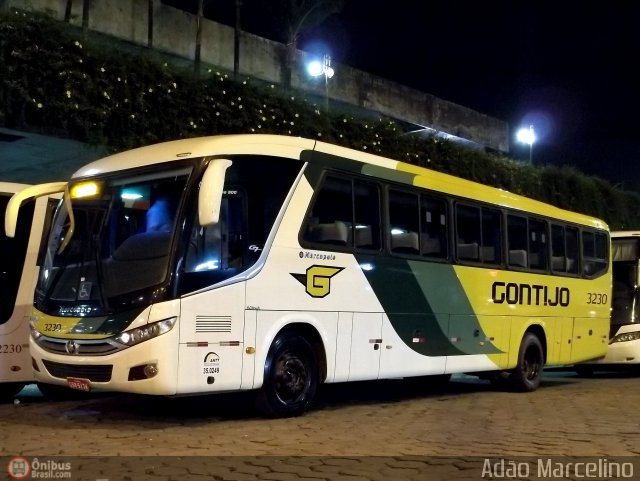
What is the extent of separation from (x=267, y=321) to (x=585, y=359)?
8596mm

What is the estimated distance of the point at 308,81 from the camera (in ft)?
81.7

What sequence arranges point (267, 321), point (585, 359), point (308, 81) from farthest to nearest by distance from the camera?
point (308, 81), point (585, 359), point (267, 321)

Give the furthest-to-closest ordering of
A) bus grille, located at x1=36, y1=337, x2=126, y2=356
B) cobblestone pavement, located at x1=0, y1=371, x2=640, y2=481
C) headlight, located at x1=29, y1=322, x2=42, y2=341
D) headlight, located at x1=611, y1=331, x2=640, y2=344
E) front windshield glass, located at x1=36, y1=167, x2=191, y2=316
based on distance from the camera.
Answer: headlight, located at x1=611, y1=331, x2=640, y2=344
headlight, located at x1=29, y1=322, x2=42, y2=341
front windshield glass, located at x1=36, y1=167, x2=191, y2=316
bus grille, located at x1=36, y1=337, x2=126, y2=356
cobblestone pavement, located at x1=0, y1=371, x2=640, y2=481

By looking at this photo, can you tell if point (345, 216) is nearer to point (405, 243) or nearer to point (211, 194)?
point (405, 243)

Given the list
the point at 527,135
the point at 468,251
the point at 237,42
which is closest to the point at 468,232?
the point at 468,251

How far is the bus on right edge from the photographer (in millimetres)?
15984

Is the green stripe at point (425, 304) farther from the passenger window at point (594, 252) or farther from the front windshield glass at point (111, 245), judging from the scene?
the passenger window at point (594, 252)

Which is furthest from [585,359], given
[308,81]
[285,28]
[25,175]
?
[285,28]

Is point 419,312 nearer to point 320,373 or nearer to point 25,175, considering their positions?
point 320,373

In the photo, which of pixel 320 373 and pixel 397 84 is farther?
pixel 397 84

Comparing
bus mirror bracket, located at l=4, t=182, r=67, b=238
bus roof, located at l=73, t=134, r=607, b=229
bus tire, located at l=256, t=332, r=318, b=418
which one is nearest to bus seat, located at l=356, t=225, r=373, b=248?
bus roof, located at l=73, t=134, r=607, b=229

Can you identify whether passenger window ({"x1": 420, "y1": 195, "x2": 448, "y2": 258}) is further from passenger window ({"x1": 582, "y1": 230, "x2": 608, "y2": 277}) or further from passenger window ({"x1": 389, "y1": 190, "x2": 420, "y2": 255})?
passenger window ({"x1": 582, "y1": 230, "x2": 608, "y2": 277})

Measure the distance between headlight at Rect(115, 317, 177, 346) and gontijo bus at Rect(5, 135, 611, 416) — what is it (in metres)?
0.02

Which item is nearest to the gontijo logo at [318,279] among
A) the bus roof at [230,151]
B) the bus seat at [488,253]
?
the bus roof at [230,151]
